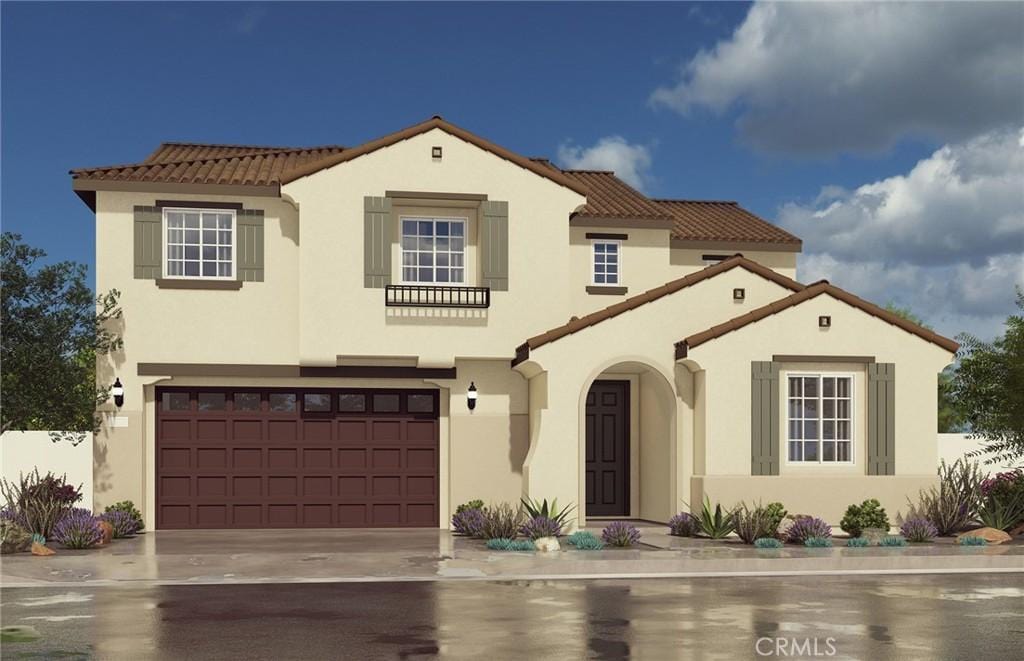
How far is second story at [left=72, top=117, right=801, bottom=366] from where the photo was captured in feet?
73.4

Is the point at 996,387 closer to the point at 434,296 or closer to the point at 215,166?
the point at 434,296

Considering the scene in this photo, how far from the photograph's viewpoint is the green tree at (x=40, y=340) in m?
20.8

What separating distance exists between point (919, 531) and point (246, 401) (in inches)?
522

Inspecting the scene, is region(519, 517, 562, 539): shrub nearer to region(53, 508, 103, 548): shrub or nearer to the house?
the house

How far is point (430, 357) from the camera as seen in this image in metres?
22.8

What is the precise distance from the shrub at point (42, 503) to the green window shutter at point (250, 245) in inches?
206

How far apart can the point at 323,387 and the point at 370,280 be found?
8.50 ft

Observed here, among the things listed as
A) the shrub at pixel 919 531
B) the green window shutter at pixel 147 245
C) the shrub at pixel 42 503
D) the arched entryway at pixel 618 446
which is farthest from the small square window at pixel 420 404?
the shrub at pixel 919 531

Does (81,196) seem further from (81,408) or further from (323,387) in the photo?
(323,387)

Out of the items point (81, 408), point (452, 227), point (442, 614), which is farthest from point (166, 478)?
point (442, 614)

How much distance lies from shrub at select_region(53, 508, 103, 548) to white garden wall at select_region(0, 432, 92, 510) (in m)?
3.61

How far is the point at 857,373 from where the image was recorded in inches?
862

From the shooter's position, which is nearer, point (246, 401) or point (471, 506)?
point (471, 506)

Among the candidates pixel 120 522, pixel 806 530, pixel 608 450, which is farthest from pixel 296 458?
pixel 806 530
